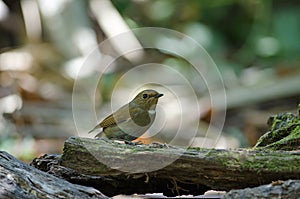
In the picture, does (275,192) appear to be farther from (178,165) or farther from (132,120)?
(132,120)

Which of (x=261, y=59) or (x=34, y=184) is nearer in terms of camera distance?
(x=34, y=184)

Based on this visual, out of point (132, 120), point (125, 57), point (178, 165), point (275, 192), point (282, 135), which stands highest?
point (125, 57)

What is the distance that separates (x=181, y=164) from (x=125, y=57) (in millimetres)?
5349

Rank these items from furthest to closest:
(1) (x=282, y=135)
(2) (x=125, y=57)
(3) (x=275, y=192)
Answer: (2) (x=125, y=57) < (1) (x=282, y=135) < (3) (x=275, y=192)

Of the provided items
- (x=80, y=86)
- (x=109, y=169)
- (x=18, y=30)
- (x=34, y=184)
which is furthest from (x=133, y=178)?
(x=18, y=30)

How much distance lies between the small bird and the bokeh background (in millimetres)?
2727

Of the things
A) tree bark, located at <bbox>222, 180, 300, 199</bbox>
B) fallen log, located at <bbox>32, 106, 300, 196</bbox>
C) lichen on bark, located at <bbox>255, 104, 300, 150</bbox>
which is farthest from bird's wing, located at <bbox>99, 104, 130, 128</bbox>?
tree bark, located at <bbox>222, 180, 300, 199</bbox>

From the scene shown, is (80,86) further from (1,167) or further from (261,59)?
(1,167)

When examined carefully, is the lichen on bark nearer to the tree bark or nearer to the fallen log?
the fallen log

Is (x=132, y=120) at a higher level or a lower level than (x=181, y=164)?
higher

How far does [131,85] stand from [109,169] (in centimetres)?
450

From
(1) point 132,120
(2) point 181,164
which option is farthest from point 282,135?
(1) point 132,120

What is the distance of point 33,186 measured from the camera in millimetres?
2064

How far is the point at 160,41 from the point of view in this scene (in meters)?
6.95
